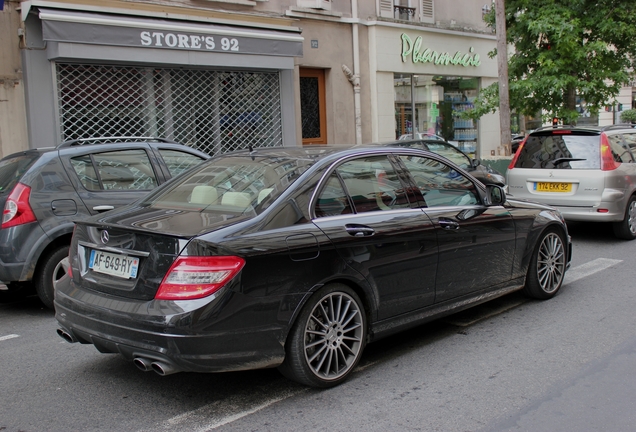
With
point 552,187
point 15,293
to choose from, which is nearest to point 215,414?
point 15,293

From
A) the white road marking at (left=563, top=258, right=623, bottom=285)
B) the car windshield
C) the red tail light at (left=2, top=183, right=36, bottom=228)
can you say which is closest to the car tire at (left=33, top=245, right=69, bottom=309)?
the red tail light at (left=2, top=183, right=36, bottom=228)

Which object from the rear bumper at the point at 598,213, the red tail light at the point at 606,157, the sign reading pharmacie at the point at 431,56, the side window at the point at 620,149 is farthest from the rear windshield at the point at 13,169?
the sign reading pharmacie at the point at 431,56

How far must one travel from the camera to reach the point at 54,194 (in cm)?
652

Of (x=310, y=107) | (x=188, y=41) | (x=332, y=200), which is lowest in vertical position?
(x=332, y=200)

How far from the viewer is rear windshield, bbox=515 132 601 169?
9281 mm

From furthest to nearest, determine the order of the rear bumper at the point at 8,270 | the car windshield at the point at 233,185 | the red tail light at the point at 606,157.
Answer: the red tail light at the point at 606,157
the rear bumper at the point at 8,270
the car windshield at the point at 233,185

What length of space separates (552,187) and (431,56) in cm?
978

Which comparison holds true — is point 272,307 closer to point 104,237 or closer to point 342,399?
point 342,399

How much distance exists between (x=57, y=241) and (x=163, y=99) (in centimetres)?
692

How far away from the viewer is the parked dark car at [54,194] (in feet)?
20.6

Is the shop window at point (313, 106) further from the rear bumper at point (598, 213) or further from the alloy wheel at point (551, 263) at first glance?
the alloy wheel at point (551, 263)

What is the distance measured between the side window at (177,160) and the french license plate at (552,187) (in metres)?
4.88

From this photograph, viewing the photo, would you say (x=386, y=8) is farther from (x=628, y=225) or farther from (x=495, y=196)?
(x=495, y=196)

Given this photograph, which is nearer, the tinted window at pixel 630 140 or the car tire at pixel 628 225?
the car tire at pixel 628 225
